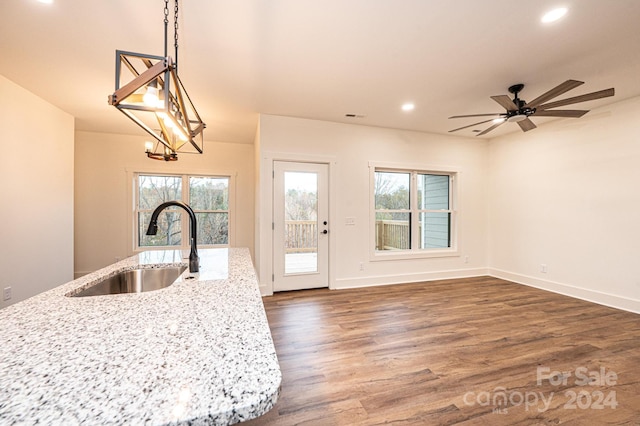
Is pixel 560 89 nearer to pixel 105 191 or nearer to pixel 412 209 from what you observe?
pixel 412 209

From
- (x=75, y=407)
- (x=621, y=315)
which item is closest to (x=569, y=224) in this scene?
(x=621, y=315)

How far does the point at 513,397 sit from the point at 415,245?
316cm

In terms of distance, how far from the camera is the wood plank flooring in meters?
1.69

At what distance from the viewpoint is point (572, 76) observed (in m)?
2.87

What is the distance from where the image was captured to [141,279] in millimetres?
1738

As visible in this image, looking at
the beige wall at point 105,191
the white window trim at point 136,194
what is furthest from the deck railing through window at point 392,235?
the beige wall at point 105,191

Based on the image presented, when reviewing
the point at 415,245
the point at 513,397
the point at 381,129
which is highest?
the point at 381,129

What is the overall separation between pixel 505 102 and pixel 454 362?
261cm

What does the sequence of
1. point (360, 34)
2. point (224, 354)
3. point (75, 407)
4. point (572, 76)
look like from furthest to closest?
point (572, 76) < point (360, 34) < point (224, 354) < point (75, 407)

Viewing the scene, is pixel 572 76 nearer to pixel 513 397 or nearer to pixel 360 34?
pixel 360 34

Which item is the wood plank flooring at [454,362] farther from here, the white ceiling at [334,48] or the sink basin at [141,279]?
the white ceiling at [334,48]

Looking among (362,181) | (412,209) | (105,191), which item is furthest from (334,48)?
(105,191)

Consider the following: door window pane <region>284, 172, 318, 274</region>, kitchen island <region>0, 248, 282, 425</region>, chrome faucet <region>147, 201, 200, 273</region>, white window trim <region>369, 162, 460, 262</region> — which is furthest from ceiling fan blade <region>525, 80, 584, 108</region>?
chrome faucet <region>147, 201, 200, 273</region>

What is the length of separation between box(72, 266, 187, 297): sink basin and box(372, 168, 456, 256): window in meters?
3.36
